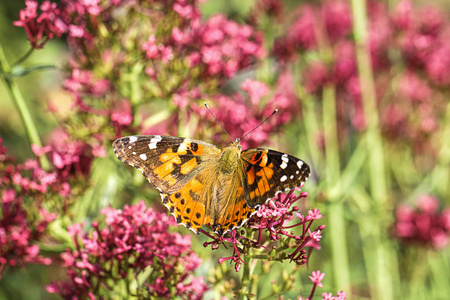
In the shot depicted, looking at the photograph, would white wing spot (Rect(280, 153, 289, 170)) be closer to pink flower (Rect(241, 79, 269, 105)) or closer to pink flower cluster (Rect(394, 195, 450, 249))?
pink flower (Rect(241, 79, 269, 105))

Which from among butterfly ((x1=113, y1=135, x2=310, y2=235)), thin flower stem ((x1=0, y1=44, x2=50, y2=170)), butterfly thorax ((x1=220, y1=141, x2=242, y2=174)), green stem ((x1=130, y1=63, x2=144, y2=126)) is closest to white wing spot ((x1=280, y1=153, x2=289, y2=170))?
butterfly ((x1=113, y1=135, x2=310, y2=235))

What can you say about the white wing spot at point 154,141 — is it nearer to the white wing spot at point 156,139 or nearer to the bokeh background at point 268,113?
the white wing spot at point 156,139

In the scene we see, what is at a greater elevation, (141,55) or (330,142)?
(330,142)

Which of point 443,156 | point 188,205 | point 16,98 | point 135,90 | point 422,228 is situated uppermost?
point 443,156

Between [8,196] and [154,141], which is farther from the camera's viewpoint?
[8,196]

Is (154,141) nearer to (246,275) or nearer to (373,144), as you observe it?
(246,275)

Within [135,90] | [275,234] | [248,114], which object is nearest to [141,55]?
[135,90]
